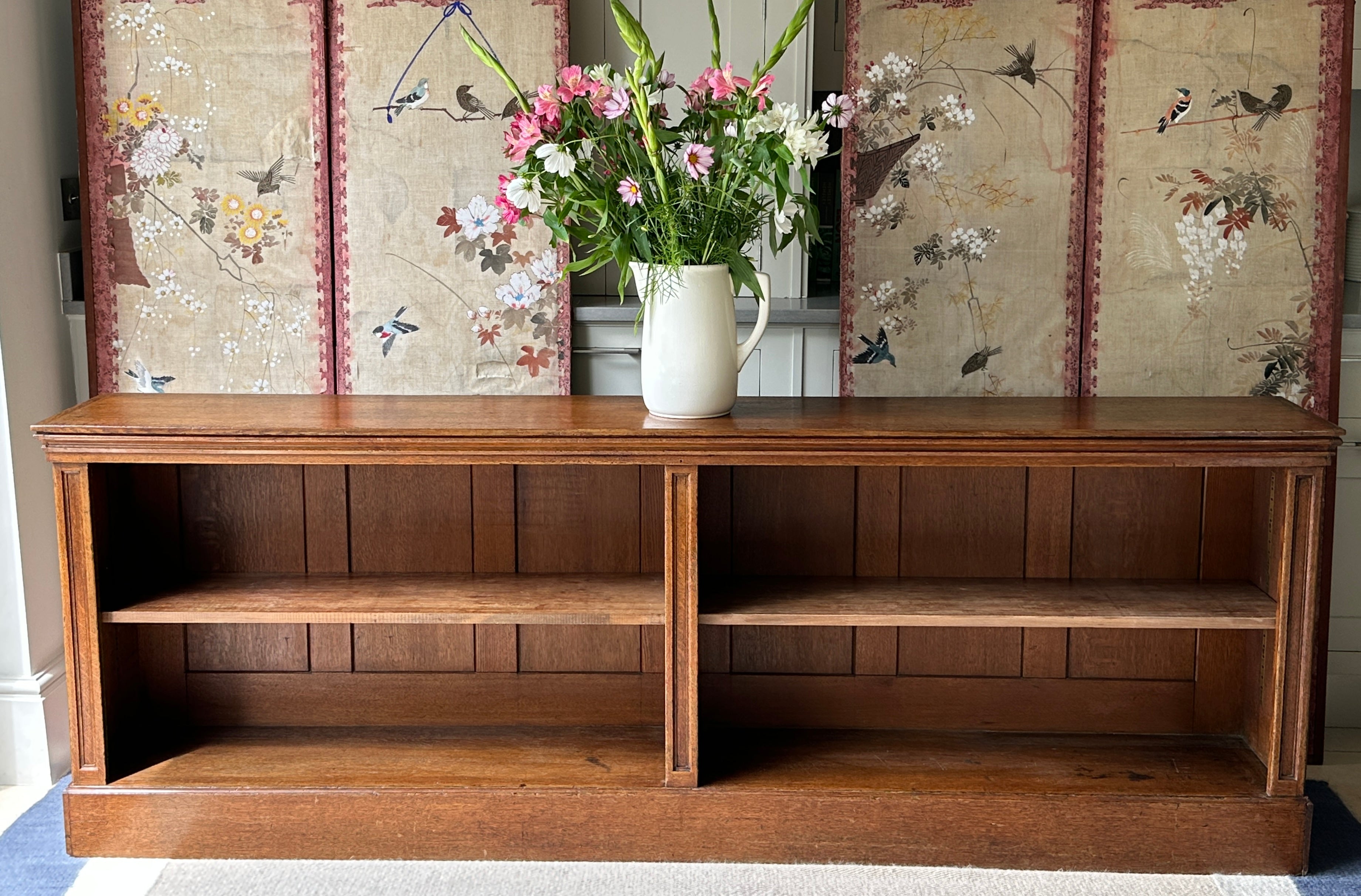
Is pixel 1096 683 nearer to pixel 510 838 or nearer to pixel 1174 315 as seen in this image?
pixel 1174 315

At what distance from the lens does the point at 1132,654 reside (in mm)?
2701

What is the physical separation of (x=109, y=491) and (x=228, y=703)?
519mm

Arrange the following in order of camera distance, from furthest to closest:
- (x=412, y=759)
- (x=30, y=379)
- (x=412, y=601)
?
1. (x=30, y=379)
2. (x=412, y=759)
3. (x=412, y=601)

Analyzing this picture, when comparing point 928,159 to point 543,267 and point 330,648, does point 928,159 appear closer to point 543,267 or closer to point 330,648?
point 543,267

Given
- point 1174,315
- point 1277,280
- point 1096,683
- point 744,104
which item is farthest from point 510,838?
point 1277,280

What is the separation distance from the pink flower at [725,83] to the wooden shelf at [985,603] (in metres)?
0.94

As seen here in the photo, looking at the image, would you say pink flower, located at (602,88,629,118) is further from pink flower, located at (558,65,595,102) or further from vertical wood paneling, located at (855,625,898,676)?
vertical wood paneling, located at (855,625,898,676)

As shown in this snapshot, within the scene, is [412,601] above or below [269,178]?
below

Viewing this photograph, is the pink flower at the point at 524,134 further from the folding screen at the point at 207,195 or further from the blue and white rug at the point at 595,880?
the blue and white rug at the point at 595,880

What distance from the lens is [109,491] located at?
2.56 metres

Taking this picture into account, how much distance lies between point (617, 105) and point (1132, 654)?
152 cm

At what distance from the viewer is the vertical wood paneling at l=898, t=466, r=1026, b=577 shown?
2.64m

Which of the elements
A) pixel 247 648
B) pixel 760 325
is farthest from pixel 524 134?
pixel 247 648

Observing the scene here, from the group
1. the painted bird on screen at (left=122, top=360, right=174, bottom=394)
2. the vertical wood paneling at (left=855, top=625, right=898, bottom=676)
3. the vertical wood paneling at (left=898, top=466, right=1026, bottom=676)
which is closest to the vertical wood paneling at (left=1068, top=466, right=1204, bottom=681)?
the vertical wood paneling at (left=898, top=466, right=1026, bottom=676)
